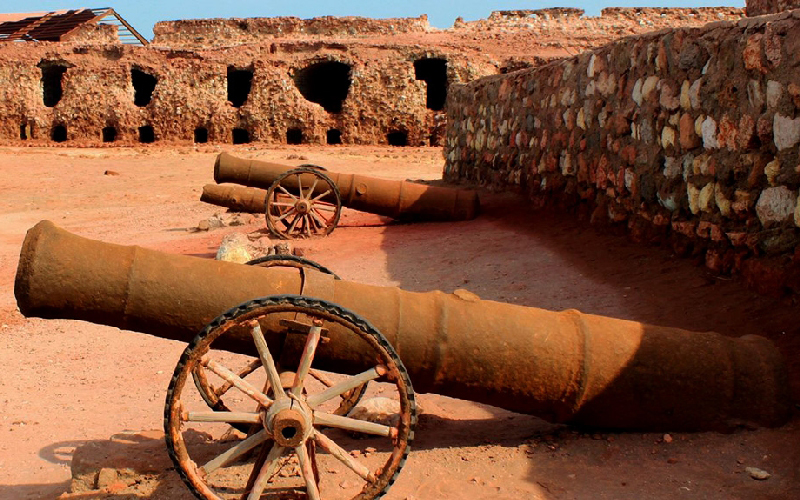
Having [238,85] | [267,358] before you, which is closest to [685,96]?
[267,358]

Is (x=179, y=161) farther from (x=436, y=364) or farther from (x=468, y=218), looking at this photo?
(x=436, y=364)

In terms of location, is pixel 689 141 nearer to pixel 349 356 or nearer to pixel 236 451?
pixel 349 356

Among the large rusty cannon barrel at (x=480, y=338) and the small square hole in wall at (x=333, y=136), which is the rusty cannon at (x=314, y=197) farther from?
the small square hole in wall at (x=333, y=136)

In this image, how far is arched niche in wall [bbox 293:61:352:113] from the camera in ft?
85.8

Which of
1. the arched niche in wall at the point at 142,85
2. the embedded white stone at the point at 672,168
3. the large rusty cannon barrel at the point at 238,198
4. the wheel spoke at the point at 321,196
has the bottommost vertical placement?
the large rusty cannon barrel at the point at 238,198

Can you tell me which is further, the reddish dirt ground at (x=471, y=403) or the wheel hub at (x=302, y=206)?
the wheel hub at (x=302, y=206)

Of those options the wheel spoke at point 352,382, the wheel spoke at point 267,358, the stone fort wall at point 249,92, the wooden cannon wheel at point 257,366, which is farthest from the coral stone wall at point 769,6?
the stone fort wall at point 249,92

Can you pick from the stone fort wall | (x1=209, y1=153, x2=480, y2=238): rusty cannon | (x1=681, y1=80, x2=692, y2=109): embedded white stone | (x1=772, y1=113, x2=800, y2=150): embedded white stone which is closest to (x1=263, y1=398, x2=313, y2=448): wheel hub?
(x1=772, y1=113, x2=800, y2=150): embedded white stone

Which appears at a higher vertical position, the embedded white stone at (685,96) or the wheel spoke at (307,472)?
the embedded white stone at (685,96)

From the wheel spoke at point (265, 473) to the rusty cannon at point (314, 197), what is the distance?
7.30 metres

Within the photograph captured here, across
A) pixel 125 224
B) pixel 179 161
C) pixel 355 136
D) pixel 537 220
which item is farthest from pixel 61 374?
pixel 355 136

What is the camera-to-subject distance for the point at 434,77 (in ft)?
90.2

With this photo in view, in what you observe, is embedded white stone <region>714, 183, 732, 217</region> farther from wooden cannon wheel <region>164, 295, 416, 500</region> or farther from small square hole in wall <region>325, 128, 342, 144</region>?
small square hole in wall <region>325, 128, 342, 144</region>

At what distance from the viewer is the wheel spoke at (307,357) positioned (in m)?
3.20
